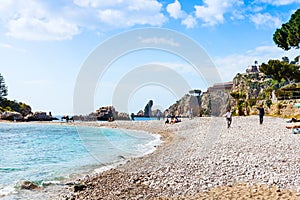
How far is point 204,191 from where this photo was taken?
870cm

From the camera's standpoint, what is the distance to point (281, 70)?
47.2 metres

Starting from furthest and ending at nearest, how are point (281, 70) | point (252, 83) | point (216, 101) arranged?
1. point (252, 83)
2. point (216, 101)
3. point (281, 70)

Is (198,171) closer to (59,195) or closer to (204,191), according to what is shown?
(204,191)

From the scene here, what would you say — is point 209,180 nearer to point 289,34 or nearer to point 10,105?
point 289,34

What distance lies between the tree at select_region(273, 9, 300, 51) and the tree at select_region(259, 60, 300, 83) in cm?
269

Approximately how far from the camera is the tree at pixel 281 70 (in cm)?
4709

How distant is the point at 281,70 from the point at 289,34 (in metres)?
5.92

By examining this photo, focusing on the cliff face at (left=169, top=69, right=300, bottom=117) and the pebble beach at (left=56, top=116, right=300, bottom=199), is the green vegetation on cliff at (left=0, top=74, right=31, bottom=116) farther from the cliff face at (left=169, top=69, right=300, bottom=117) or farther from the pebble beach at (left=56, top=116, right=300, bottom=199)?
the pebble beach at (left=56, top=116, right=300, bottom=199)

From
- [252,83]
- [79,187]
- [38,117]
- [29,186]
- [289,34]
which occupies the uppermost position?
[252,83]

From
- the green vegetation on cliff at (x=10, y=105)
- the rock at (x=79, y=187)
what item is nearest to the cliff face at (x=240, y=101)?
the rock at (x=79, y=187)

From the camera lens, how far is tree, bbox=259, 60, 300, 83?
155 feet

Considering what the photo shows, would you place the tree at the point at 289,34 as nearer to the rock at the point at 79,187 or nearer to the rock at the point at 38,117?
the rock at the point at 79,187

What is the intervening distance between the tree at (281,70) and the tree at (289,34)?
2.69m

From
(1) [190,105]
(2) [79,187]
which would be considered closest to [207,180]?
(2) [79,187]
